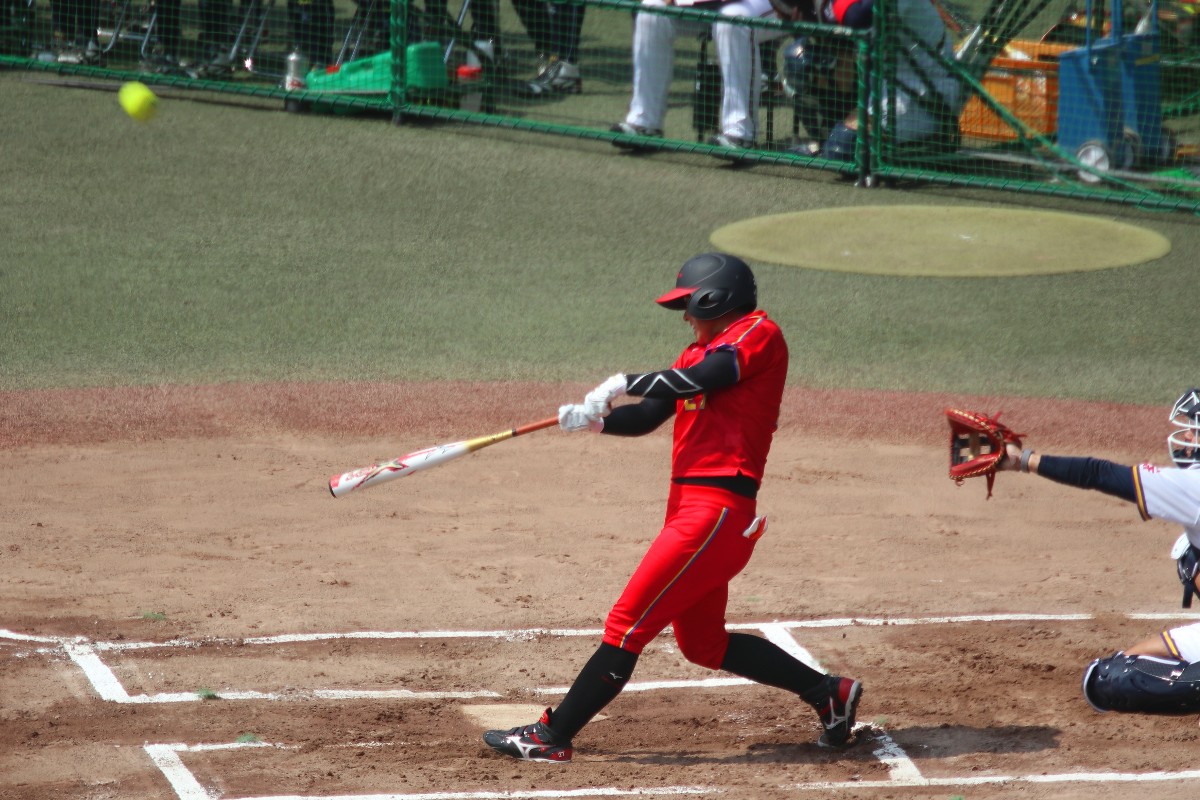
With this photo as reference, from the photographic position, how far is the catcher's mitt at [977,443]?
4395 millimetres

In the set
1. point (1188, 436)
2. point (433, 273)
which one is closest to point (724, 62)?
point (433, 273)

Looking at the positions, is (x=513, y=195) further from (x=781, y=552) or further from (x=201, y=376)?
(x=781, y=552)

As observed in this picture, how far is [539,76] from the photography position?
15.8m

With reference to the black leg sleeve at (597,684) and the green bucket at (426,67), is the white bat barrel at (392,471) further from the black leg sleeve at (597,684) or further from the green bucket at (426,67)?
the green bucket at (426,67)

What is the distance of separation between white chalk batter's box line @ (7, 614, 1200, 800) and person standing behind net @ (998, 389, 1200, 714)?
369 millimetres

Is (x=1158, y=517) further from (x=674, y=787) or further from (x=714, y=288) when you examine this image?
(x=674, y=787)

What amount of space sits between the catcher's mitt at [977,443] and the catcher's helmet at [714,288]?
770 mm

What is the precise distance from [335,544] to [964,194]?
8320 mm

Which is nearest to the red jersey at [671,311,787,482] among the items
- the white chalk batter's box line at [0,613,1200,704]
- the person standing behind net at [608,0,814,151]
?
the white chalk batter's box line at [0,613,1200,704]

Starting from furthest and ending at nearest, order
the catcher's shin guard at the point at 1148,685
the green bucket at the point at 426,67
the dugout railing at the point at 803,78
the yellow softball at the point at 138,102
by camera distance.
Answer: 1. the green bucket at the point at 426,67
2. the dugout railing at the point at 803,78
3. the yellow softball at the point at 138,102
4. the catcher's shin guard at the point at 1148,685

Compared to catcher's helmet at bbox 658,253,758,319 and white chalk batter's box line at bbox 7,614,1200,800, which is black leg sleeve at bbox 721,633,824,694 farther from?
catcher's helmet at bbox 658,253,758,319

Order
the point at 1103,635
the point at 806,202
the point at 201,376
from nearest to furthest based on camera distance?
the point at 1103,635 < the point at 201,376 < the point at 806,202

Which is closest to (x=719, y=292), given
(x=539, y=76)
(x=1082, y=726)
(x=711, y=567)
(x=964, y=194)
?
(x=711, y=567)

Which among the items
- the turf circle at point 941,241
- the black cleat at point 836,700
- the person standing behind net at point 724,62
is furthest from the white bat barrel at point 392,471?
the person standing behind net at point 724,62
